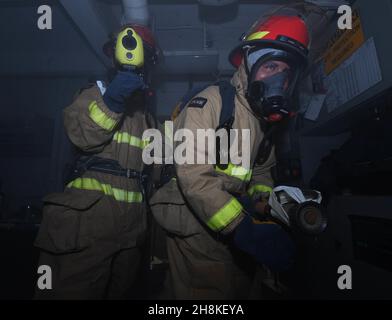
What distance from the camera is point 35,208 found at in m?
3.35

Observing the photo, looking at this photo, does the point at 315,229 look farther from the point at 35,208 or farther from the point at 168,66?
the point at 35,208

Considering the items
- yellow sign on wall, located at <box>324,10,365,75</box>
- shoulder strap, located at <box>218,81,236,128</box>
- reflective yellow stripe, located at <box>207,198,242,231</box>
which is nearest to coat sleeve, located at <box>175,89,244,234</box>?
reflective yellow stripe, located at <box>207,198,242,231</box>

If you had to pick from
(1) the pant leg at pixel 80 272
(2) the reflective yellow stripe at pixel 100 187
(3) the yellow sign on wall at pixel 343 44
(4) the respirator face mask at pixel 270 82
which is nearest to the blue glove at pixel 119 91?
(2) the reflective yellow stripe at pixel 100 187

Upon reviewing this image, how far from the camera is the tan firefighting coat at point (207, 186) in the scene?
140 cm

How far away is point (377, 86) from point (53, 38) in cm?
365

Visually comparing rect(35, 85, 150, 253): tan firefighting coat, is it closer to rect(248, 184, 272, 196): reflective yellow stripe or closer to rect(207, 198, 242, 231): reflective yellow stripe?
rect(207, 198, 242, 231): reflective yellow stripe

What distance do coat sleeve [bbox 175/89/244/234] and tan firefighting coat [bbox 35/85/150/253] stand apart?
61 cm

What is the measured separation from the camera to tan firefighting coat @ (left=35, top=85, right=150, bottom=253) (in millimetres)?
1663

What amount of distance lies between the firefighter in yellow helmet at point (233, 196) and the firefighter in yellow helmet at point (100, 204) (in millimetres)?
291

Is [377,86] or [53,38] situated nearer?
Answer: [377,86]

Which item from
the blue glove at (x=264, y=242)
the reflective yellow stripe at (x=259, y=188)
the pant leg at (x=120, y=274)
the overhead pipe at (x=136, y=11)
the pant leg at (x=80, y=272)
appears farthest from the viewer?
the overhead pipe at (x=136, y=11)

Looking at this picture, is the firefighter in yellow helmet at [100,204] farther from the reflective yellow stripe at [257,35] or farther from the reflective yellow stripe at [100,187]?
the reflective yellow stripe at [257,35]

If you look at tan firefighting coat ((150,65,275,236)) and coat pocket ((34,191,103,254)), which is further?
coat pocket ((34,191,103,254))
